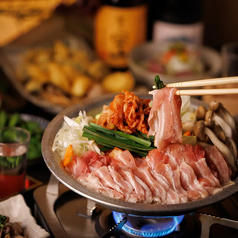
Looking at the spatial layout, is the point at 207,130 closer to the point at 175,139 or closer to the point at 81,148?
the point at 175,139

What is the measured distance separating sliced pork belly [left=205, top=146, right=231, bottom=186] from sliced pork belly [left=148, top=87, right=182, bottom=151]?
17 centimetres

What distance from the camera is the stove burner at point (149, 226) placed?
148 cm

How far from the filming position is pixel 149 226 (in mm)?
1506

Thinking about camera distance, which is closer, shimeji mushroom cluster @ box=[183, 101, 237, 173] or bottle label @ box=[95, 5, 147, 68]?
shimeji mushroom cluster @ box=[183, 101, 237, 173]

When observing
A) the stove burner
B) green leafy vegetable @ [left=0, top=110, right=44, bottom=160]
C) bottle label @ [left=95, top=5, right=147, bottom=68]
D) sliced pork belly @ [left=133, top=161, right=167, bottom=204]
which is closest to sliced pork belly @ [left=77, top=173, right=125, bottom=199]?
sliced pork belly @ [left=133, top=161, right=167, bottom=204]

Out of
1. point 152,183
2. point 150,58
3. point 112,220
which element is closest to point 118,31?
point 150,58

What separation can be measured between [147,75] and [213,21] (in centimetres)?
149

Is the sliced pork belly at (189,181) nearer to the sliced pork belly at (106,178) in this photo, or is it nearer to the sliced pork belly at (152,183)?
the sliced pork belly at (152,183)

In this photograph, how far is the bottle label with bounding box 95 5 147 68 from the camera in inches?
120

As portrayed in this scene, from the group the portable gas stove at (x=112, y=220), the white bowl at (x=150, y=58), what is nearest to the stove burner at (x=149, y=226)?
the portable gas stove at (x=112, y=220)

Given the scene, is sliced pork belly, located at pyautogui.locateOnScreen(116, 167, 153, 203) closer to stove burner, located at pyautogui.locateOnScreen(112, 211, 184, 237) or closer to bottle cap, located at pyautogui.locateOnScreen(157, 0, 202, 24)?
stove burner, located at pyautogui.locateOnScreen(112, 211, 184, 237)

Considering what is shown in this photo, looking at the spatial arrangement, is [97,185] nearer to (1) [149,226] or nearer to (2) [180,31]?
(1) [149,226]

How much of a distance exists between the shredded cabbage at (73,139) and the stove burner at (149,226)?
32cm

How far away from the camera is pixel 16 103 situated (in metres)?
2.69
